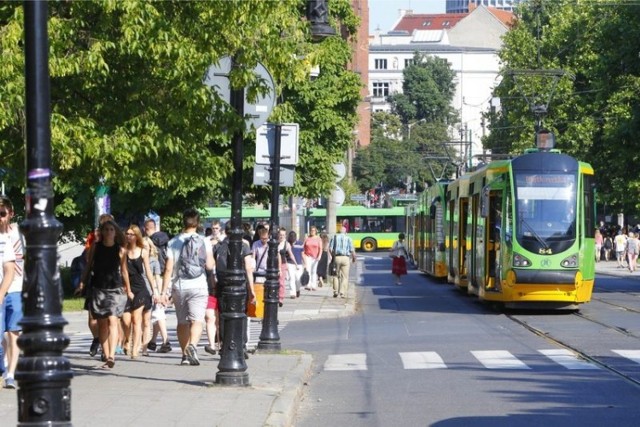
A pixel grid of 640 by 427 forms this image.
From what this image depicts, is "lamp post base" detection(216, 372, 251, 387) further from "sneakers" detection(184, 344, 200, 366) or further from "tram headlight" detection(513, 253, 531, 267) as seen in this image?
"tram headlight" detection(513, 253, 531, 267)

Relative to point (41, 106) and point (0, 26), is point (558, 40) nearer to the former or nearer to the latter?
point (0, 26)

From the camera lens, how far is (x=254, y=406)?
12242 mm

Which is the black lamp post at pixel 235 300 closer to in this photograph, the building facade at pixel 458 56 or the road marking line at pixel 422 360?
the road marking line at pixel 422 360

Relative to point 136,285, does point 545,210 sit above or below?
above

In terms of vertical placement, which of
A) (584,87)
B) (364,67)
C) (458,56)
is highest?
(458,56)

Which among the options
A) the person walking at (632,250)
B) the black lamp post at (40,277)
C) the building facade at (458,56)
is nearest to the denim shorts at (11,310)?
the black lamp post at (40,277)

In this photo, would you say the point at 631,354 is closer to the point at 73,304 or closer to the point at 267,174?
the point at 267,174

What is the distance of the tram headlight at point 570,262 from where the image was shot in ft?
89.4

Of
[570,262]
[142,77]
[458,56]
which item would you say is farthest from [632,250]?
[458,56]

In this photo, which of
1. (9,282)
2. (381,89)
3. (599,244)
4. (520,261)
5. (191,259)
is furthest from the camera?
(381,89)

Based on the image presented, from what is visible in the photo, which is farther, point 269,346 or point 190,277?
point 269,346

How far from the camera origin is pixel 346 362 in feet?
58.6

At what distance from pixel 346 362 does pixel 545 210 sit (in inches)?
432

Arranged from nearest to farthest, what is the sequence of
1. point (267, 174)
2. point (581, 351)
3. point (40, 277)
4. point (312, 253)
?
point (40, 277), point (581, 351), point (267, 174), point (312, 253)
